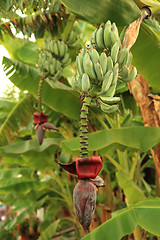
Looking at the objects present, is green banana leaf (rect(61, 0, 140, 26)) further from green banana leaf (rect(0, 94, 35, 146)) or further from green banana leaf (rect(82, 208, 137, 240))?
green banana leaf (rect(0, 94, 35, 146))

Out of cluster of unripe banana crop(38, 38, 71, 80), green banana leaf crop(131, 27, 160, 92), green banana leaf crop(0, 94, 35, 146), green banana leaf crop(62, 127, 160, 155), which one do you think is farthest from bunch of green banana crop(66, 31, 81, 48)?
green banana leaf crop(62, 127, 160, 155)

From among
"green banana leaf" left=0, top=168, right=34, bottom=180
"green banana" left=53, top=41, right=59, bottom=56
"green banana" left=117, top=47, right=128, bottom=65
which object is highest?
"green banana" left=53, top=41, right=59, bottom=56

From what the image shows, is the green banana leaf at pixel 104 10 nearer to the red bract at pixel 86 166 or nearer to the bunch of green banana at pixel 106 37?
the bunch of green banana at pixel 106 37

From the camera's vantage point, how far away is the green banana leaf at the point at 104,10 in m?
0.77

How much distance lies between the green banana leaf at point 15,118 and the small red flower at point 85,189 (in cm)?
153

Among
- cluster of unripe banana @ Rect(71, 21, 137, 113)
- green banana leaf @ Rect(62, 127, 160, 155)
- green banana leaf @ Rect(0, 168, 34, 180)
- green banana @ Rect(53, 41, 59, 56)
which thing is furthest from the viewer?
green banana leaf @ Rect(0, 168, 34, 180)

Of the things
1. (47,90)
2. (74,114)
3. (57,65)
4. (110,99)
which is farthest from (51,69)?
(110,99)

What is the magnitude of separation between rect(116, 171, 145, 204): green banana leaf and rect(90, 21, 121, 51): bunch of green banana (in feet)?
2.93

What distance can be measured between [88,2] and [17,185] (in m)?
1.89

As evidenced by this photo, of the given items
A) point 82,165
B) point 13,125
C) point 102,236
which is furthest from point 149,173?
point 82,165

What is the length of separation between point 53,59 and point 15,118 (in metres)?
0.77

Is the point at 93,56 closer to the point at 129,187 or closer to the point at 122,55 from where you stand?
the point at 122,55

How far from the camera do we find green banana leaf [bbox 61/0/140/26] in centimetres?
77

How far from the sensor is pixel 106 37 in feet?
2.41
